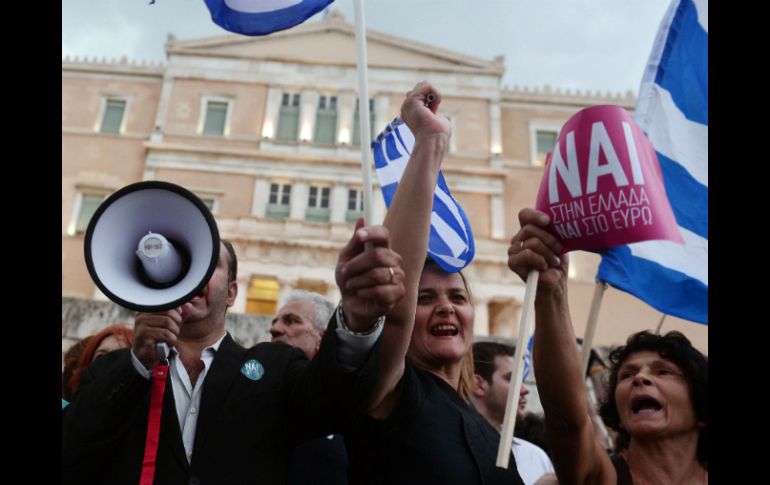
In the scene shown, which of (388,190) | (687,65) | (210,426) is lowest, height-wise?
(210,426)

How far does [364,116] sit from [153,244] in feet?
2.71

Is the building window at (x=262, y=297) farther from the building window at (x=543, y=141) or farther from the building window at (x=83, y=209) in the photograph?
the building window at (x=543, y=141)

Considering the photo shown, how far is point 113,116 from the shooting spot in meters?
27.2

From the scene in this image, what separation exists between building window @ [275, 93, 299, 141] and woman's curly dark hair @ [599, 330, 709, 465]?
2487 cm

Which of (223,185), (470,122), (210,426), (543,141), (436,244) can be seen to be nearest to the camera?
(210,426)

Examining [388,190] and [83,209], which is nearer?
[388,190]

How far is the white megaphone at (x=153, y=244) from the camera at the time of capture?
2033 millimetres

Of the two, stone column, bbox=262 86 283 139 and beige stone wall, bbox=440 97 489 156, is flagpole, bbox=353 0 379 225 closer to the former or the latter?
stone column, bbox=262 86 283 139

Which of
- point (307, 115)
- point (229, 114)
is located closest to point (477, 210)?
point (307, 115)

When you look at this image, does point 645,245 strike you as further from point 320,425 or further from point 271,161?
point 271,161

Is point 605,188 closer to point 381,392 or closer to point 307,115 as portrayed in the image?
point 381,392

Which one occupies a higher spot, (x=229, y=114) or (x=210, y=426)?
(x=229, y=114)

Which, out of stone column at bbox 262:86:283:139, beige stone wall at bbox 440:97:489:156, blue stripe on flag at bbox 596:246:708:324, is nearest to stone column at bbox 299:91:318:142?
stone column at bbox 262:86:283:139

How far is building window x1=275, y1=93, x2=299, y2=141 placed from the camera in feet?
88.8
